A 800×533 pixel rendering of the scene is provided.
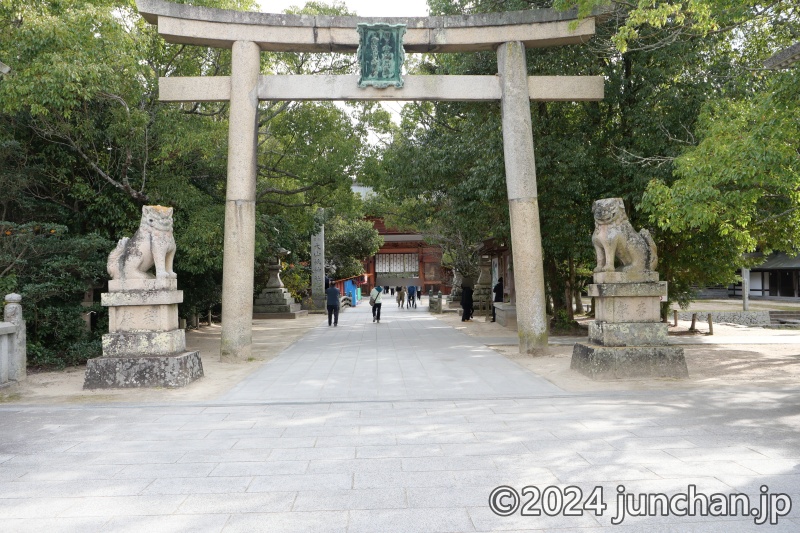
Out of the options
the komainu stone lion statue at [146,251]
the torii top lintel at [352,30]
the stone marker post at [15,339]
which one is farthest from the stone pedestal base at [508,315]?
the stone marker post at [15,339]

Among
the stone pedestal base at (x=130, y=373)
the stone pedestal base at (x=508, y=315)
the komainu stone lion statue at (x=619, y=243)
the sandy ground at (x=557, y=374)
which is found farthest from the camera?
the stone pedestal base at (x=508, y=315)

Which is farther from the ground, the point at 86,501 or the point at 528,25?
the point at 528,25

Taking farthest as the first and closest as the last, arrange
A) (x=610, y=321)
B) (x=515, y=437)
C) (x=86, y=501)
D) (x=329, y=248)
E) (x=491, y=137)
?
(x=329, y=248)
(x=491, y=137)
(x=610, y=321)
(x=515, y=437)
(x=86, y=501)

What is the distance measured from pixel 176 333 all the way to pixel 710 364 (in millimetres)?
7968

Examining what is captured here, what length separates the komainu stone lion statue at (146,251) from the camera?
773 centimetres

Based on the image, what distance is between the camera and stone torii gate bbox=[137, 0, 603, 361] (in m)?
9.93

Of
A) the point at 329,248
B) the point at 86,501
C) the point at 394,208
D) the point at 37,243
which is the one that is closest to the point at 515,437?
the point at 86,501

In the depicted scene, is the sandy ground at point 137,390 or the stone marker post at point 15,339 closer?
the sandy ground at point 137,390

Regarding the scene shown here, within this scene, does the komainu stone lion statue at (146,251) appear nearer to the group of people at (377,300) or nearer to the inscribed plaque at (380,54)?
the inscribed plaque at (380,54)

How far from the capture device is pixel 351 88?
33.9ft

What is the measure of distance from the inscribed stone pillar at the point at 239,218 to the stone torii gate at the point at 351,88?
0.06 ft

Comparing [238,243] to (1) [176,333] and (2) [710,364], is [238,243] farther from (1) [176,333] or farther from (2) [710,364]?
(2) [710,364]

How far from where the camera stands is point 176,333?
26.1 ft

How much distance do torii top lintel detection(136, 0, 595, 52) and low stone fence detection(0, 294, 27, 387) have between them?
5021 mm
